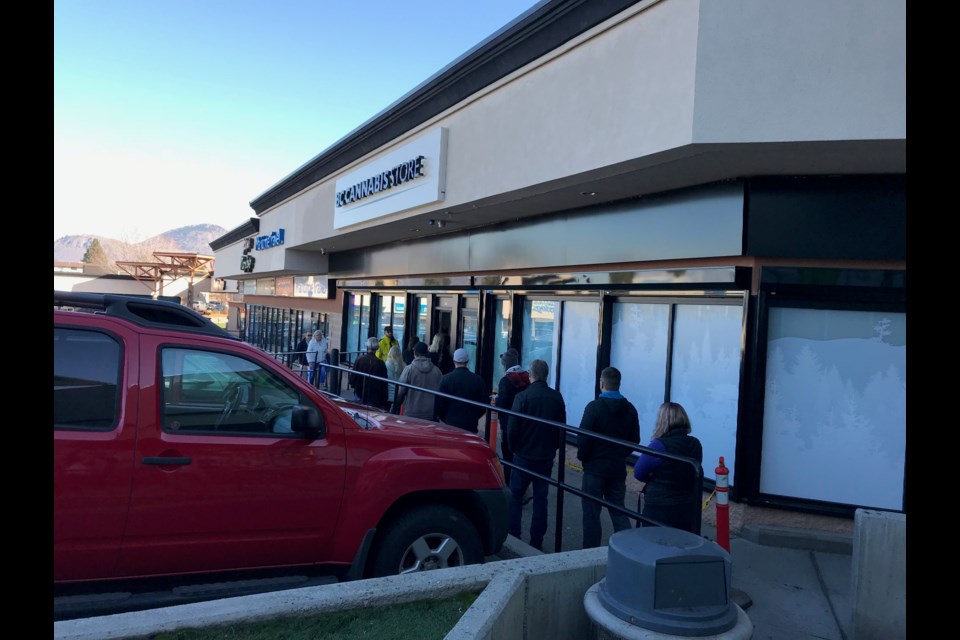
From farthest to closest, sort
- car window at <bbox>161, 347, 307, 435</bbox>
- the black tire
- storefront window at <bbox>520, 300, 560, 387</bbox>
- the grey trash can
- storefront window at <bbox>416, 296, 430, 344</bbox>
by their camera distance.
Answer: storefront window at <bbox>416, 296, 430, 344</bbox> < storefront window at <bbox>520, 300, 560, 387</bbox> < the black tire < car window at <bbox>161, 347, 307, 435</bbox> < the grey trash can

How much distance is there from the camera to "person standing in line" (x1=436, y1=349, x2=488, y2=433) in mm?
7480

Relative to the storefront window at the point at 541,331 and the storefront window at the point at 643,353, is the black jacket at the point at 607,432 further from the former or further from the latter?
the storefront window at the point at 541,331

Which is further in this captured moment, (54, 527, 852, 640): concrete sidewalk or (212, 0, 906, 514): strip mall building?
(212, 0, 906, 514): strip mall building

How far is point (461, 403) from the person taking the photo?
7488 millimetres

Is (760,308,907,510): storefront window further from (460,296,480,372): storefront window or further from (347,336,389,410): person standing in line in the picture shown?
(460,296,480,372): storefront window

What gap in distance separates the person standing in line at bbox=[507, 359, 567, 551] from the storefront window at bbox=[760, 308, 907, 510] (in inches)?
89.1

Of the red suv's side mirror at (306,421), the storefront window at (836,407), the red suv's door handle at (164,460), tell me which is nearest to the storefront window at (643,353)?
the storefront window at (836,407)

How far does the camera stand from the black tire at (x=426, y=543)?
4324mm

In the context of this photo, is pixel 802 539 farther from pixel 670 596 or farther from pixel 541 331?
pixel 541 331

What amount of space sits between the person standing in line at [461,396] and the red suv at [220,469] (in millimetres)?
2732

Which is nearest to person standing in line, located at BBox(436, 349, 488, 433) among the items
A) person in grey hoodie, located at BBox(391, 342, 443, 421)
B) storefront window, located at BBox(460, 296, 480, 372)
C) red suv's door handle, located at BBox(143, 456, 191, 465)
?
person in grey hoodie, located at BBox(391, 342, 443, 421)

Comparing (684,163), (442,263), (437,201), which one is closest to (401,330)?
(442,263)

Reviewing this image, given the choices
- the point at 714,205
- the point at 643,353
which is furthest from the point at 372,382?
the point at 714,205

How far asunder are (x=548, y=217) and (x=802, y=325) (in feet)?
13.9
